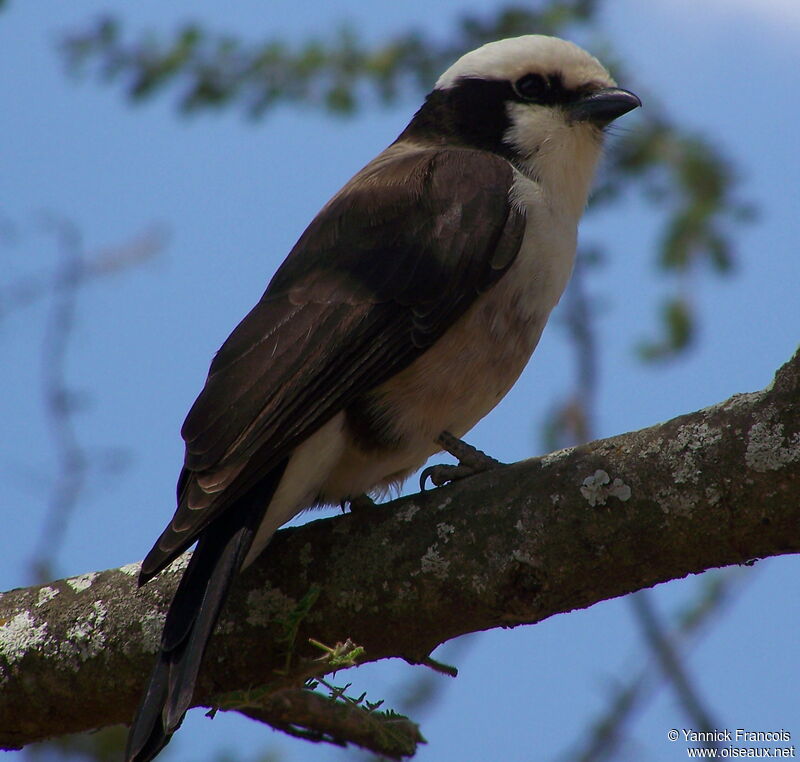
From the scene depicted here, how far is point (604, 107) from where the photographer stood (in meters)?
4.30

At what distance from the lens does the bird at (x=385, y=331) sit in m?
3.04

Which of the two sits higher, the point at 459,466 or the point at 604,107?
the point at 604,107

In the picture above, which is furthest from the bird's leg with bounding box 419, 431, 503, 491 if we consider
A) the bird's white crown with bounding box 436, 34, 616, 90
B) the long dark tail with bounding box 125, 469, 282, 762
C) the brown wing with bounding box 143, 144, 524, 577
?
the bird's white crown with bounding box 436, 34, 616, 90

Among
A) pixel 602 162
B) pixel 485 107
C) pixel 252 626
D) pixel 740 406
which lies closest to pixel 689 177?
pixel 602 162

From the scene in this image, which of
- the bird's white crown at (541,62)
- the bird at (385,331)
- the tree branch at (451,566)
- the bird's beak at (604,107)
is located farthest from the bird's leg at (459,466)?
the bird's white crown at (541,62)

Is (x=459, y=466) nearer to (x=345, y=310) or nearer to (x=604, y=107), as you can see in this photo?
(x=345, y=310)

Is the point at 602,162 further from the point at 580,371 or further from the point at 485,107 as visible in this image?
the point at 580,371

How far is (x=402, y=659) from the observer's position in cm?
302

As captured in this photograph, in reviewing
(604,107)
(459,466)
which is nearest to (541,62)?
(604,107)

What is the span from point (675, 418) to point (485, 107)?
196 centimetres

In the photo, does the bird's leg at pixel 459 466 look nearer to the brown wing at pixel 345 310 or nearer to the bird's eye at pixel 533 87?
the brown wing at pixel 345 310

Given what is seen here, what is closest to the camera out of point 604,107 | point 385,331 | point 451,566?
point 451,566

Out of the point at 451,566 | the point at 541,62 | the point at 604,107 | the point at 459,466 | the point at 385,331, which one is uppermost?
the point at 541,62

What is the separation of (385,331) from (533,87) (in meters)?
1.39
